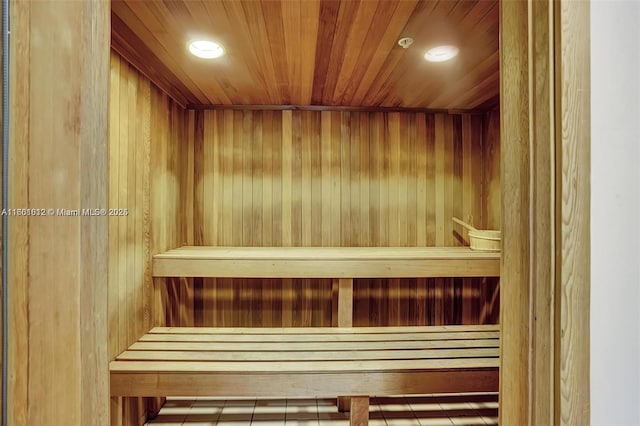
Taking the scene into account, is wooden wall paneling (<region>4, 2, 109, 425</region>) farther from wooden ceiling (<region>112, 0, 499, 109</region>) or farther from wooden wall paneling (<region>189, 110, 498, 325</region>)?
wooden wall paneling (<region>189, 110, 498, 325</region>)

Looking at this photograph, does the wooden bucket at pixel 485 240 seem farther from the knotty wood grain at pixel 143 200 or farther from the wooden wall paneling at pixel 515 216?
the knotty wood grain at pixel 143 200

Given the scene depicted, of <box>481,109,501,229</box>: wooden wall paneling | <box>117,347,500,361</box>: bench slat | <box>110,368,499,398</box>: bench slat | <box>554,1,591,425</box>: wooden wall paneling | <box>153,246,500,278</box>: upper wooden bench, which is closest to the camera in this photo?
<box>554,1,591,425</box>: wooden wall paneling

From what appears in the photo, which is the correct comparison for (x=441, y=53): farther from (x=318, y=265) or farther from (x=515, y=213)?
(x=318, y=265)

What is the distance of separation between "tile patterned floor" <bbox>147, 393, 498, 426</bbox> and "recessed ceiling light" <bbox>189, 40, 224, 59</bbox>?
6.95ft

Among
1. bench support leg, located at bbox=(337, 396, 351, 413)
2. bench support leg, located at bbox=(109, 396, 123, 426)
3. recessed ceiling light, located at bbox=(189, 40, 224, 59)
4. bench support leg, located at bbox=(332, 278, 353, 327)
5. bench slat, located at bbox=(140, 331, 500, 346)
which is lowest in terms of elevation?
bench support leg, located at bbox=(337, 396, 351, 413)

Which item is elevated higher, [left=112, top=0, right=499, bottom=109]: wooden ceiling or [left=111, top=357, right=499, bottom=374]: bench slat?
[left=112, top=0, right=499, bottom=109]: wooden ceiling

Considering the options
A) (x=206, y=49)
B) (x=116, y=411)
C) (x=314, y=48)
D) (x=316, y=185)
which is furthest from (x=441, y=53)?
(x=116, y=411)

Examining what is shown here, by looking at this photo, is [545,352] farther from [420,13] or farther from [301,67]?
[301,67]

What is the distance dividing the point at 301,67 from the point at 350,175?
1022 millimetres

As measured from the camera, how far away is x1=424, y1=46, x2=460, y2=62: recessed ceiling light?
5.35 feet

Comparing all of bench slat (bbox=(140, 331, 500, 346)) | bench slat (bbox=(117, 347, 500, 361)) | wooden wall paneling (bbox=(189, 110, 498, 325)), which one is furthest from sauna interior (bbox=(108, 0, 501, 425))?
bench slat (bbox=(117, 347, 500, 361))

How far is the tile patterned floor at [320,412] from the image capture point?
2.00 metres

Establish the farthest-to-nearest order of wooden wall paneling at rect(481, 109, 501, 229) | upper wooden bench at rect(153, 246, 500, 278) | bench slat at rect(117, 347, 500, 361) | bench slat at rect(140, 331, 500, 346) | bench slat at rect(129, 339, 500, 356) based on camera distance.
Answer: wooden wall paneling at rect(481, 109, 501, 229) → upper wooden bench at rect(153, 246, 500, 278) → bench slat at rect(140, 331, 500, 346) → bench slat at rect(129, 339, 500, 356) → bench slat at rect(117, 347, 500, 361)

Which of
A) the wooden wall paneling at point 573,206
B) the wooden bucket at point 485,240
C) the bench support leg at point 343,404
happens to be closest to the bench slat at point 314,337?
the bench support leg at point 343,404
